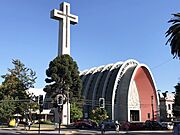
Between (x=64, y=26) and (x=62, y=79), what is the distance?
1287 cm

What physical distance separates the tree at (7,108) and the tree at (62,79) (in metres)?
7.53

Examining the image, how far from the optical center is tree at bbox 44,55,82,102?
65500 mm

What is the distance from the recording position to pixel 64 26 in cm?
7225

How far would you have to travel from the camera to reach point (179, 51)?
3086cm

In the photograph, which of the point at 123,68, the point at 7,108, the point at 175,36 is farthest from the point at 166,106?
the point at 175,36

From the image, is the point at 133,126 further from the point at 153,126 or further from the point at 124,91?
the point at 124,91

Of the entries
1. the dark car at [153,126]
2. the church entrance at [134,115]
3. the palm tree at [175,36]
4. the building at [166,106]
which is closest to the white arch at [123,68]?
the church entrance at [134,115]

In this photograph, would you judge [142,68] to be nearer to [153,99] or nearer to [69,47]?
[153,99]

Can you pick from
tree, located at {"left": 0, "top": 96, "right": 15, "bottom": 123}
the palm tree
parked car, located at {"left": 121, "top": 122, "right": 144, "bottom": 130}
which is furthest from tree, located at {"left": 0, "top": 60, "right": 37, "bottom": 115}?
the palm tree

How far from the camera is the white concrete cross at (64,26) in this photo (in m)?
71.9

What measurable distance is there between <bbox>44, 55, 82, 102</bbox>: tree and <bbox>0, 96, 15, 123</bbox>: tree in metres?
7.53

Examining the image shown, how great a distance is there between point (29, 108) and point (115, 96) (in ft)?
109

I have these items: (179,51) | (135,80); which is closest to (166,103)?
(135,80)

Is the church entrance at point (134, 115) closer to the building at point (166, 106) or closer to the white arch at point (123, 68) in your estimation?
the white arch at point (123, 68)
